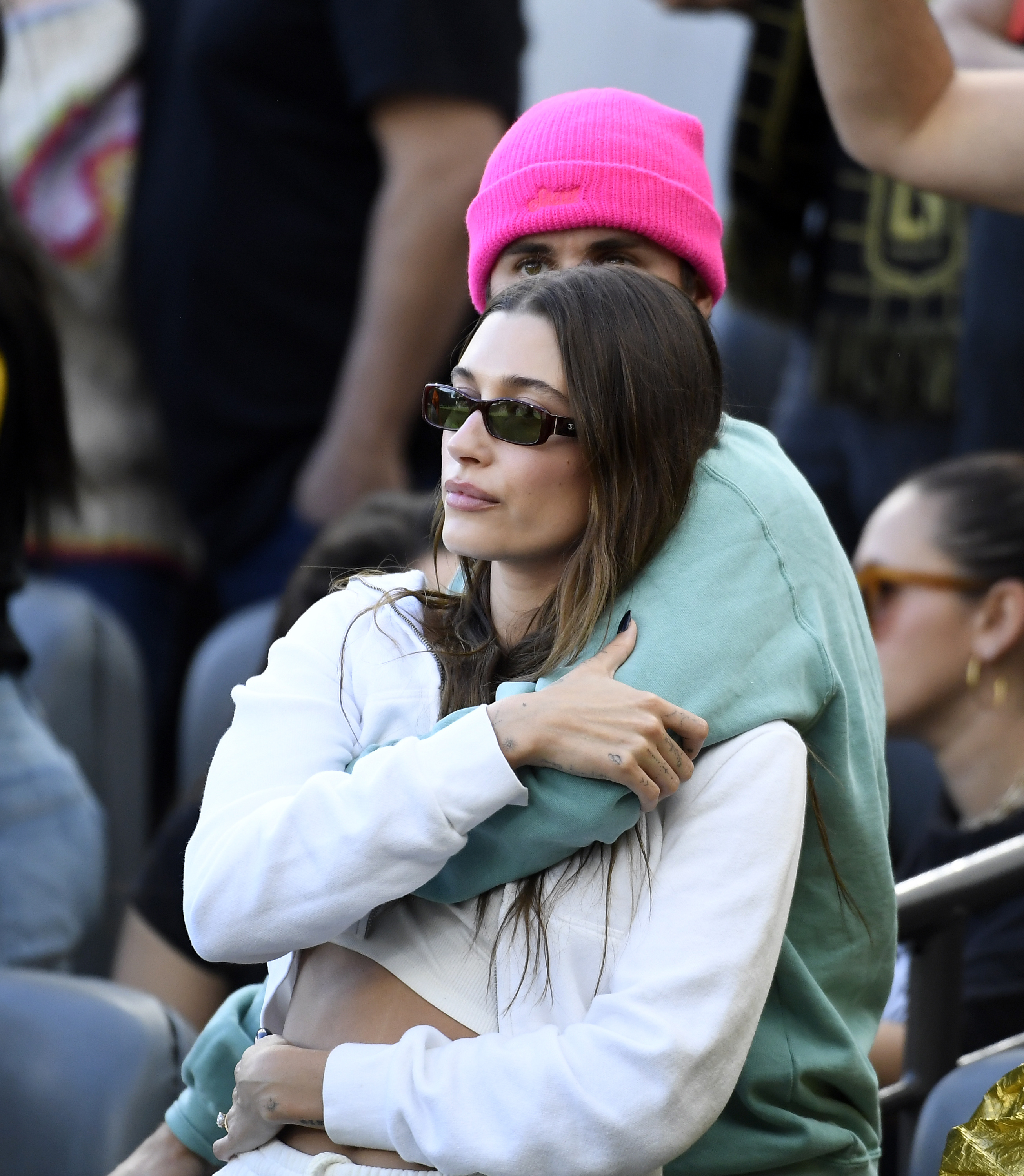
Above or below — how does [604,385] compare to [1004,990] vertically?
above

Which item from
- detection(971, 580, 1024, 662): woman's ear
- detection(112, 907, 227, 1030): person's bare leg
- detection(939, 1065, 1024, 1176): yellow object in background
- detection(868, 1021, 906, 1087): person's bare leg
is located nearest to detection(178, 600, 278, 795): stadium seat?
detection(112, 907, 227, 1030): person's bare leg

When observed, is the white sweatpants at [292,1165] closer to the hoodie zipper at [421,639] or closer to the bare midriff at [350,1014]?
the bare midriff at [350,1014]

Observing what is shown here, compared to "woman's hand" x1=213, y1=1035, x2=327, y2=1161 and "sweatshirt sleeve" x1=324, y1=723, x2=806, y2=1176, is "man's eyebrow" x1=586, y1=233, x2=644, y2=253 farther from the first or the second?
"woman's hand" x1=213, y1=1035, x2=327, y2=1161

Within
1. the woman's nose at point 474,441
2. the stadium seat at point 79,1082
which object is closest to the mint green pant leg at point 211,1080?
the stadium seat at point 79,1082

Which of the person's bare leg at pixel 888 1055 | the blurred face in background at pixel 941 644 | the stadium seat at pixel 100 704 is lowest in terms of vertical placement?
the stadium seat at pixel 100 704

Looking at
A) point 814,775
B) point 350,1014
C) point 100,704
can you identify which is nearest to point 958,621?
point 814,775

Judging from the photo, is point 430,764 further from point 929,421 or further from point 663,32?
point 663,32

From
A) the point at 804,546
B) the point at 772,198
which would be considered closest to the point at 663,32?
the point at 772,198

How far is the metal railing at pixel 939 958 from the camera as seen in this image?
5.73 ft

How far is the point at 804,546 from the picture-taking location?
1379 mm

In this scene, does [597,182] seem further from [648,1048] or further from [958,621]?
[958,621]

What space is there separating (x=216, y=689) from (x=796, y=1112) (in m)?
1.85

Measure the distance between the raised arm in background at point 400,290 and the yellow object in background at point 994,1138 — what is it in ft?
6.75

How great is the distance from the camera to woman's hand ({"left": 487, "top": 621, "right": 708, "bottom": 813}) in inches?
47.8
